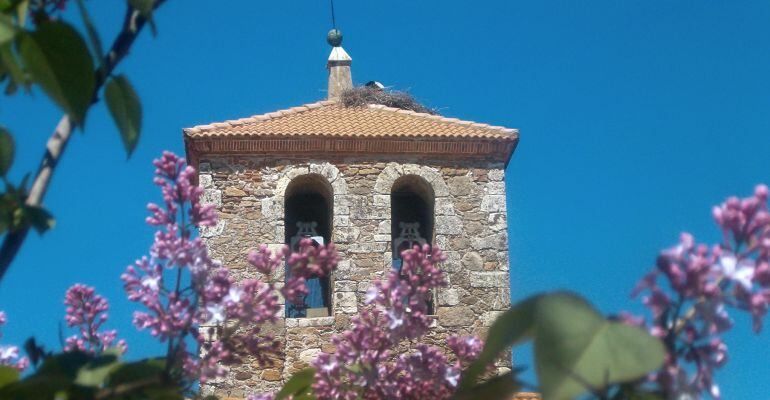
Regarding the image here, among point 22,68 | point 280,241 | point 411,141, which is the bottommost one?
point 22,68

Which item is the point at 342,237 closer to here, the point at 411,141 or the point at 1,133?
the point at 411,141

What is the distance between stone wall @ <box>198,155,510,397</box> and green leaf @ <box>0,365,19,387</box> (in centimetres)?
1041

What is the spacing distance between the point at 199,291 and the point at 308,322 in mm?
10424

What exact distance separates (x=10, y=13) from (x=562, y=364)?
941mm

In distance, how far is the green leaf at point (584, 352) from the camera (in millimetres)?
1462

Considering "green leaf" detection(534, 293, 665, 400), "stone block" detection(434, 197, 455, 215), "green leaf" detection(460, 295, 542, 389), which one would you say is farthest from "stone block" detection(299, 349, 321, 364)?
"green leaf" detection(534, 293, 665, 400)

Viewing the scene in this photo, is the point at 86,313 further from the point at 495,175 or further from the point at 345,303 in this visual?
the point at 495,175

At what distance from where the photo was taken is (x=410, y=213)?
46.4 ft

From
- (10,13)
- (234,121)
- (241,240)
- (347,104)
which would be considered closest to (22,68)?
(10,13)

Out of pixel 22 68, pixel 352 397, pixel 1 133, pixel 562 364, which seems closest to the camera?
pixel 562 364

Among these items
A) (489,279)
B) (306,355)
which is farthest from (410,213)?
(306,355)

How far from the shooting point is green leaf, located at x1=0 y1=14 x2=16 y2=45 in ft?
5.41

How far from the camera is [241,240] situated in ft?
42.8

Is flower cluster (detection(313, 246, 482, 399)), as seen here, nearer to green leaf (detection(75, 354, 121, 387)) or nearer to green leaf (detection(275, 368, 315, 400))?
green leaf (detection(275, 368, 315, 400))
